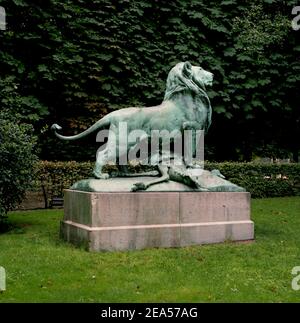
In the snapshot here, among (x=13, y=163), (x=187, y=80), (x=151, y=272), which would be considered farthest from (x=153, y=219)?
(x=13, y=163)

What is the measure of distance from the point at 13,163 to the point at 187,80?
165 inches

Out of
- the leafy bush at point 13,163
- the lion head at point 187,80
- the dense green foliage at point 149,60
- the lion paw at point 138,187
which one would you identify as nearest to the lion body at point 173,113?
the lion head at point 187,80

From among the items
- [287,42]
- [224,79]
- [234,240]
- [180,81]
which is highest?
[287,42]

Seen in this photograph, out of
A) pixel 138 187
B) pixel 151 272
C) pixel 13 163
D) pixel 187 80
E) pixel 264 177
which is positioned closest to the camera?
pixel 151 272

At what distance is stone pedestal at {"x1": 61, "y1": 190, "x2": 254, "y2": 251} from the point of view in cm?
856

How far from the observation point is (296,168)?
2006cm

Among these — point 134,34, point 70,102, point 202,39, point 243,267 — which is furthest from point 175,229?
point 202,39

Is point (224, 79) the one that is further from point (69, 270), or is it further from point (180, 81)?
point (69, 270)

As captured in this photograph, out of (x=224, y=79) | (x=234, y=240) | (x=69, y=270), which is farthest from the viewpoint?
(x=224, y=79)

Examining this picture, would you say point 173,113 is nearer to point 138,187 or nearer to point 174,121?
point 174,121

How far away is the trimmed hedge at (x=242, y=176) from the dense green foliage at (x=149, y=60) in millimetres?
2530

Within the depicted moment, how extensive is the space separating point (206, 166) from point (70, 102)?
18.4 feet

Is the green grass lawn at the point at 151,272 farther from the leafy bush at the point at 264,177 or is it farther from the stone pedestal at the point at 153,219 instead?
the leafy bush at the point at 264,177

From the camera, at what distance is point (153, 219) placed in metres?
8.93
